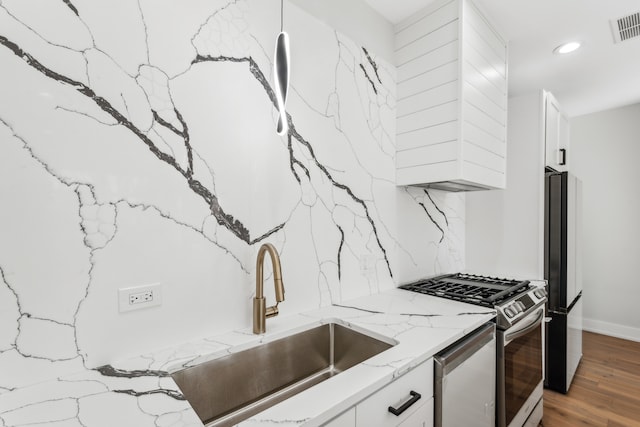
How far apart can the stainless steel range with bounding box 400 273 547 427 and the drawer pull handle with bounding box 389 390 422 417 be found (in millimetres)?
705

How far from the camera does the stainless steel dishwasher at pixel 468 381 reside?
1.15m

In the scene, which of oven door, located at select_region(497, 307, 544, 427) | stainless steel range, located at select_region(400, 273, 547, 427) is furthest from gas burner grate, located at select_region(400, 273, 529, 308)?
oven door, located at select_region(497, 307, 544, 427)

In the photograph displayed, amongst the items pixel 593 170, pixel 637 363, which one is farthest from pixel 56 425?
pixel 593 170

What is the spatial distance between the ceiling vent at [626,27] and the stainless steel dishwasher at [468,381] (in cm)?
199

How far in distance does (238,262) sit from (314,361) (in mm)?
521

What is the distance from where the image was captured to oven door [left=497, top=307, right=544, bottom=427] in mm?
1504

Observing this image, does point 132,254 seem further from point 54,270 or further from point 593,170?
point 593,170

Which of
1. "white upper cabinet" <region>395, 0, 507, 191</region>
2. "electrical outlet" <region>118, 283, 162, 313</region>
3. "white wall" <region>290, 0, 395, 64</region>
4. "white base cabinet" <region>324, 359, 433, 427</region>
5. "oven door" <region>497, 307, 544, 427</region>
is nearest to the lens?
"white base cabinet" <region>324, 359, 433, 427</region>

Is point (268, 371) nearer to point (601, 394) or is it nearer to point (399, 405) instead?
point (399, 405)

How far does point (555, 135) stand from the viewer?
2684mm

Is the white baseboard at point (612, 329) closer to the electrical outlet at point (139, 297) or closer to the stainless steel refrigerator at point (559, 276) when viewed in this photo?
the stainless steel refrigerator at point (559, 276)

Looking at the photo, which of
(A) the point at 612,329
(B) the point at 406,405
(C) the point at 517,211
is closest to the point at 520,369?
(B) the point at 406,405

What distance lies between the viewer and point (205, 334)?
1171 mm

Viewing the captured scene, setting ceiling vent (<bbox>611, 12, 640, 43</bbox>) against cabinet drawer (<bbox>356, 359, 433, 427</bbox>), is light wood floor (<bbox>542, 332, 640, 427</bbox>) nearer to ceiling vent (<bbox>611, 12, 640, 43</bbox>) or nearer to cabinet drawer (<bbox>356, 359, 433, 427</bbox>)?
cabinet drawer (<bbox>356, 359, 433, 427</bbox>)
